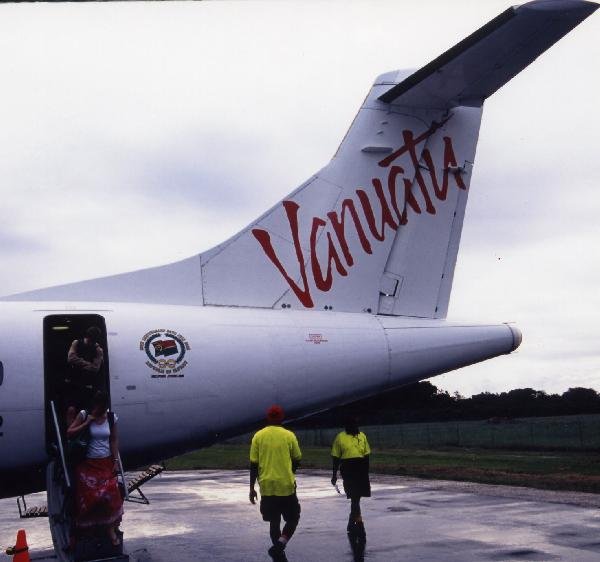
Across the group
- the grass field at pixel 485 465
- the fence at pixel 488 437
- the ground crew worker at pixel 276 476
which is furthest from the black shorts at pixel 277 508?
the fence at pixel 488 437

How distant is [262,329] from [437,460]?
64.8ft

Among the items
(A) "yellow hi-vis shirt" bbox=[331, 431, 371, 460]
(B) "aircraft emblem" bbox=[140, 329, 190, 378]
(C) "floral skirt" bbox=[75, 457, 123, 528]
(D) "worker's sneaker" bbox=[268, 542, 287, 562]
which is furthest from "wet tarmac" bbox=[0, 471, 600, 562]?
(B) "aircraft emblem" bbox=[140, 329, 190, 378]

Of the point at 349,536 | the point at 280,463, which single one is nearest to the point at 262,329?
the point at 280,463

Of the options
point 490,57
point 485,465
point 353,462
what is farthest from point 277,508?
point 485,465

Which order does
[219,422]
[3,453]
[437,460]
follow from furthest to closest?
[437,460]
[219,422]
[3,453]

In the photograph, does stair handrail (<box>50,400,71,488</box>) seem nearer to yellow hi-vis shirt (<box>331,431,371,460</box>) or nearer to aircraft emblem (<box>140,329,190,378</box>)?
aircraft emblem (<box>140,329,190,378</box>)

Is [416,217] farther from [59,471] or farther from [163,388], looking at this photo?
[59,471]

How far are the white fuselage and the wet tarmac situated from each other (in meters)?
2.02

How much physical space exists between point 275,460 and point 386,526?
4.28 meters

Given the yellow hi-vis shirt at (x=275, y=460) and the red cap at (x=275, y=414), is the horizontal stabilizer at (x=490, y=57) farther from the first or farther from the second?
the yellow hi-vis shirt at (x=275, y=460)

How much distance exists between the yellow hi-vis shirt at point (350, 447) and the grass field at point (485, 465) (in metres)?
8.02

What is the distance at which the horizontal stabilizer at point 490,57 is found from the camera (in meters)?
7.70

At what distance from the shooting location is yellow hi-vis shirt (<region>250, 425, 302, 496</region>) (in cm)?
793

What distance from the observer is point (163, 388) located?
7883 mm
